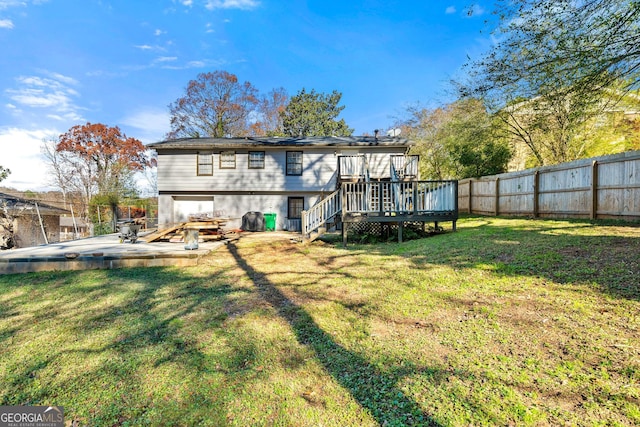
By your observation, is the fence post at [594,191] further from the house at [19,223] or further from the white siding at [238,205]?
the house at [19,223]

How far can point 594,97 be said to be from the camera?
18.5 ft

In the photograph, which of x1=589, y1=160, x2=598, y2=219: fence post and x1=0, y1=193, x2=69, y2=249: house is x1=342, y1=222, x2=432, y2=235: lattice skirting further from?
x1=0, y1=193, x2=69, y2=249: house

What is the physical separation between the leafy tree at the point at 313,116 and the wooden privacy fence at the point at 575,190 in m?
19.9

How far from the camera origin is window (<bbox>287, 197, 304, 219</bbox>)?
574 inches

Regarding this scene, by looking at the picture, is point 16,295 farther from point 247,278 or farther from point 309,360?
point 309,360

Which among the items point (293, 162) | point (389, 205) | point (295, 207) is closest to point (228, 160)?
point (293, 162)

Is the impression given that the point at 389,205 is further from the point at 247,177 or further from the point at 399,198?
the point at 247,177

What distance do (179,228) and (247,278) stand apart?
20.4 ft

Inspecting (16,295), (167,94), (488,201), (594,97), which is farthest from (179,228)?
(167,94)

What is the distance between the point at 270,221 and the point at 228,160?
3.85 m

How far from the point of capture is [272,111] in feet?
97.0

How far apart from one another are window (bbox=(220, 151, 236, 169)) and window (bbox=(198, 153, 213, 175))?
56cm

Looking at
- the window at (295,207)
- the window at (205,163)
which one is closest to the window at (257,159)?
the window at (205,163)

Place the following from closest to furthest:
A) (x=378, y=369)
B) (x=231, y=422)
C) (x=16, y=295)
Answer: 1. (x=231, y=422)
2. (x=378, y=369)
3. (x=16, y=295)
